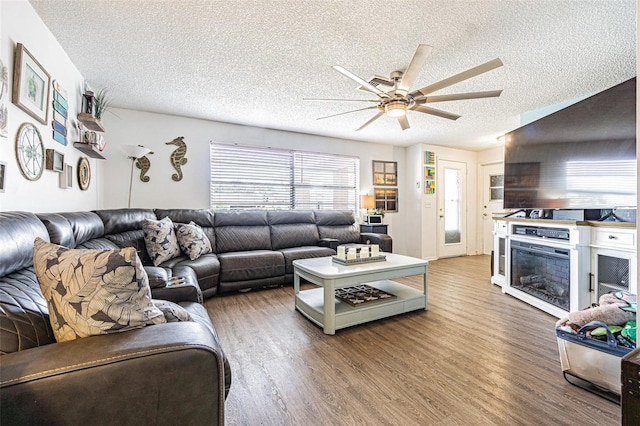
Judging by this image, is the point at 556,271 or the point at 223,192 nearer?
the point at 556,271

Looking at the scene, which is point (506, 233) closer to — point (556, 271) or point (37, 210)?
point (556, 271)

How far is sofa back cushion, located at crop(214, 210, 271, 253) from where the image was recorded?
12.3 ft

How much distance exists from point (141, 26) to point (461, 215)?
6119 millimetres

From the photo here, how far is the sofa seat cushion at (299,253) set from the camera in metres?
3.61

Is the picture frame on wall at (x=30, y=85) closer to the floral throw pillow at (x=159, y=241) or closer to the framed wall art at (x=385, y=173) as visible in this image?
the floral throw pillow at (x=159, y=241)

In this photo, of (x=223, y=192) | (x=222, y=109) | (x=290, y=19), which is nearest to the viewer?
(x=290, y=19)

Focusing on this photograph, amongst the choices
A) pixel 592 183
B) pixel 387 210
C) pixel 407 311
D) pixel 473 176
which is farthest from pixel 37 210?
pixel 473 176

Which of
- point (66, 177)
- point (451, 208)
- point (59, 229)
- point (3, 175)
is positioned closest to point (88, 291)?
point (59, 229)

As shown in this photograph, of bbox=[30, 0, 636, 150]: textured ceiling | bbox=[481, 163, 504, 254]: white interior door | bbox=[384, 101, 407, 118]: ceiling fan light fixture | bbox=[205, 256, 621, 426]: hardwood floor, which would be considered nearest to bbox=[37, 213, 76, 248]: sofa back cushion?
bbox=[205, 256, 621, 426]: hardwood floor

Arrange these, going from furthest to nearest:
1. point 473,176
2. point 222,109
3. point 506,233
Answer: point 473,176 → point 222,109 → point 506,233

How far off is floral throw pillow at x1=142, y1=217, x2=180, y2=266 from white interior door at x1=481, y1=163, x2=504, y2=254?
5.94 meters

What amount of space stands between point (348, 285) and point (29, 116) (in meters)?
2.50

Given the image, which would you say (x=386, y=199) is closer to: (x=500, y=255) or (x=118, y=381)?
(x=500, y=255)

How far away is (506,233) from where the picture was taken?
10.8 feet
